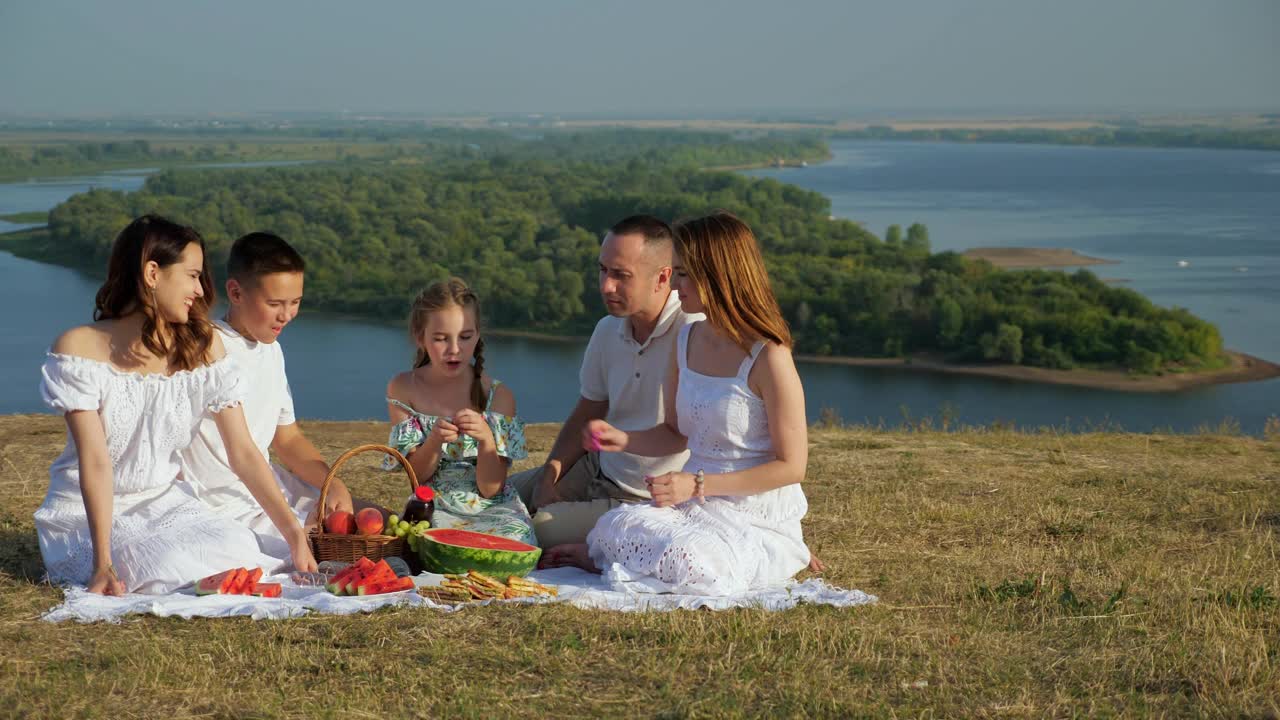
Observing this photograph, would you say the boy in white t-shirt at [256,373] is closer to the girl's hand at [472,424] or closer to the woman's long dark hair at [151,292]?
the woman's long dark hair at [151,292]

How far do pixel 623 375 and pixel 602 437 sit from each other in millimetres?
668

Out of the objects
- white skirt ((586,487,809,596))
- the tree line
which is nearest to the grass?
white skirt ((586,487,809,596))

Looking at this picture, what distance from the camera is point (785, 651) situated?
150 inches

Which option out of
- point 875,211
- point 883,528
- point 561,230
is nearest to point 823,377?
point 561,230

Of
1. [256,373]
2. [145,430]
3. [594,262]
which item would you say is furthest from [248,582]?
[594,262]

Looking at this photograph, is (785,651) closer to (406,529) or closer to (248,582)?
(406,529)

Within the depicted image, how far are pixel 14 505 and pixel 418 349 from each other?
2.65 meters

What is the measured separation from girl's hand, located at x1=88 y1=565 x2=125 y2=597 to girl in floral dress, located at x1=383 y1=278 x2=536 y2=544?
1100 mm

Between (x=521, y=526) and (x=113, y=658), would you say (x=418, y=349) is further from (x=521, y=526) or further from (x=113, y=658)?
(x=113, y=658)

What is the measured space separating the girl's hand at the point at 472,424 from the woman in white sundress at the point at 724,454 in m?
0.40

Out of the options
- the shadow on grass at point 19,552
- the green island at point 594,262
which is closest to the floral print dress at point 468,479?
the shadow on grass at point 19,552

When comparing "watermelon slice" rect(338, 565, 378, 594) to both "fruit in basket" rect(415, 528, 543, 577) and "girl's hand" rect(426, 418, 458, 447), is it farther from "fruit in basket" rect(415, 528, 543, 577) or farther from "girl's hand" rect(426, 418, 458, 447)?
"girl's hand" rect(426, 418, 458, 447)

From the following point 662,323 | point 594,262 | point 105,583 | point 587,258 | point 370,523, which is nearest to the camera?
point 105,583

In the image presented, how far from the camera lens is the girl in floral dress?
4.94 metres
